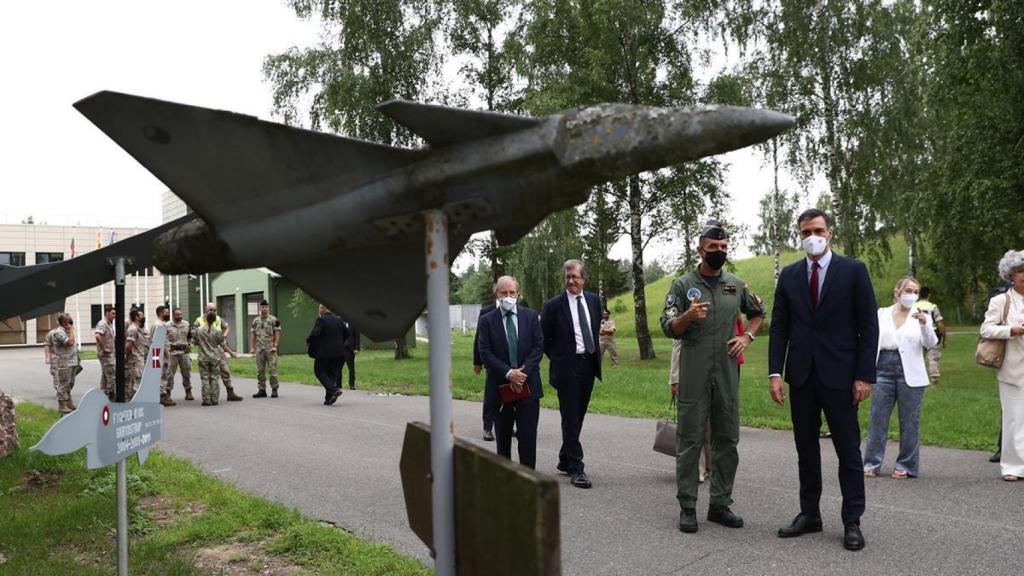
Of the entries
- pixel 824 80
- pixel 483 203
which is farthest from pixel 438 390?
pixel 824 80

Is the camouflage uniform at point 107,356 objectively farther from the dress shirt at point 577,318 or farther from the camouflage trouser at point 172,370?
the dress shirt at point 577,318

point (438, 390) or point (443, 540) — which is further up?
point (438, 390)

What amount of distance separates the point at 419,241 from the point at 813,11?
2154 centimetres

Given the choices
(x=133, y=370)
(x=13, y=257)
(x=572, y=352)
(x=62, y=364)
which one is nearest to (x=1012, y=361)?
(x=572, y=352)

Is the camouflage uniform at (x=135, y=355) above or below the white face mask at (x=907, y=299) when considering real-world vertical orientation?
below

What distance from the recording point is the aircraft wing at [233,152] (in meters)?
2.06

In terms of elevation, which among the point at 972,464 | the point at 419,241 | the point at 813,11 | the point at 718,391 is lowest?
the point at 972,464

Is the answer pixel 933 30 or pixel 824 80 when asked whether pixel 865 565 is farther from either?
pixel 824 80

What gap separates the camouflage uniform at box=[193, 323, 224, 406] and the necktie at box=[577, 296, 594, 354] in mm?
8806

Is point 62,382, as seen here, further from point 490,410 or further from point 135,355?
point 490,410

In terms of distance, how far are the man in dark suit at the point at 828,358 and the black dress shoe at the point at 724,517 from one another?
0.30m

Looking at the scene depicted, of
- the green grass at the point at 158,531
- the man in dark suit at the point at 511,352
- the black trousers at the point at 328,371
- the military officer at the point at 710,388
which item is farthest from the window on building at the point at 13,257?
the military officer at the point at 710,388

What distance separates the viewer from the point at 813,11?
798 inches

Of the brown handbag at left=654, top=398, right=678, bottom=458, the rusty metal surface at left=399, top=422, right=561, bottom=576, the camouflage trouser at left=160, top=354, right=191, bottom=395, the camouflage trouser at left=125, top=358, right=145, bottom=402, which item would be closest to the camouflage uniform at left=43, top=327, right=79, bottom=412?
the camouflage trouser at left=125, top=358, right=145, bottom=402
